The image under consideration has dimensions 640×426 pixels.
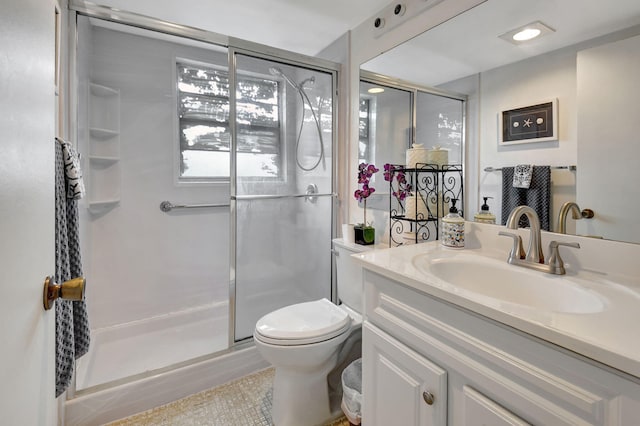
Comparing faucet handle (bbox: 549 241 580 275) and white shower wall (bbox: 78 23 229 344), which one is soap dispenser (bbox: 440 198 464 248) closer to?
faucet handle (bbox: 549 241 580 275)

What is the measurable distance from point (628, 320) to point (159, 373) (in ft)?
6.41

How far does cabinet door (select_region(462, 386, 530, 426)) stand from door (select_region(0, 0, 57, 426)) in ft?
2.96

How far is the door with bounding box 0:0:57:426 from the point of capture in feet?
1.41

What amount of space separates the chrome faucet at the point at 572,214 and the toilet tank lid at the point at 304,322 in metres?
0.97

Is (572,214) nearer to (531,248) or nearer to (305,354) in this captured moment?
(531,248)

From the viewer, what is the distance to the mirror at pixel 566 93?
0.95 m

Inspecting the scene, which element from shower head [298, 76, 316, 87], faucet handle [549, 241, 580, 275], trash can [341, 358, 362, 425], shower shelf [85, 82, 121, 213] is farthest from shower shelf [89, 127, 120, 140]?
faucet handle [549, 241, 580, 275]

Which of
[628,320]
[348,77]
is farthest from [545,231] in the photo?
[348,77]

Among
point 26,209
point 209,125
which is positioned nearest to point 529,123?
point 26,209

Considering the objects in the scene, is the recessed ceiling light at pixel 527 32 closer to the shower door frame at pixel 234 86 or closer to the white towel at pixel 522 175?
the white towel at pixel 522 175

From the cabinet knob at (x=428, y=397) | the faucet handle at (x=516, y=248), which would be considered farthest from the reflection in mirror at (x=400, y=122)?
the cabinet knob at (x=428, y=397)

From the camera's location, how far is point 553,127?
1105 millimetres

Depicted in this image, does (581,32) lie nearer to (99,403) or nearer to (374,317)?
(374,317)

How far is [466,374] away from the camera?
79 centimetres
